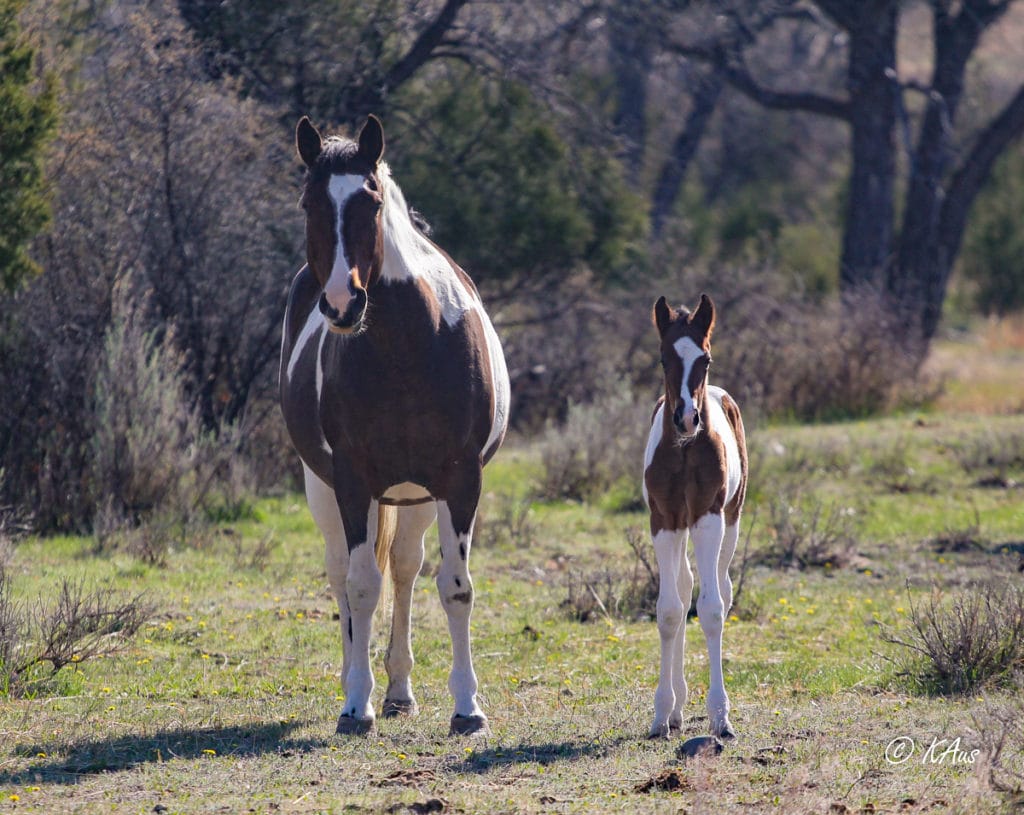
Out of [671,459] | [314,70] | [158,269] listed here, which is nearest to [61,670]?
[671,459]

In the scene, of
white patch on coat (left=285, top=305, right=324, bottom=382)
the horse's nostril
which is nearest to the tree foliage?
white patch on coat (left=285, top=305, right=324, bottom=382)

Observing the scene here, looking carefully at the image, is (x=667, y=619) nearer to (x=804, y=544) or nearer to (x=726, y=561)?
(x=726, y=561)

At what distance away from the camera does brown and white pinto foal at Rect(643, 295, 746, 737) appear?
5562 mm

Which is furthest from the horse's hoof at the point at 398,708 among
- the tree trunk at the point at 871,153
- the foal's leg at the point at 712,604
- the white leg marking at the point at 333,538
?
the tree trunk at the point at 871,153

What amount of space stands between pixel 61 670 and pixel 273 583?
7.83ft

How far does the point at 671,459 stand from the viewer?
5.73 metres

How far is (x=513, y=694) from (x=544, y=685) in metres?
0.29

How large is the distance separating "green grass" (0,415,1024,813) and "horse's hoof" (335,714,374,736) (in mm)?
123

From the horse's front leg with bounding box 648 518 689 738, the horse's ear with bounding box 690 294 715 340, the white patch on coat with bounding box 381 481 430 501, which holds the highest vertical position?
the horse's ear with bounding box 690 294 715 340

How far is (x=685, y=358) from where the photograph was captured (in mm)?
5527

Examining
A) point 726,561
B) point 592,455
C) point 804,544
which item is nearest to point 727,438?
point 726,561

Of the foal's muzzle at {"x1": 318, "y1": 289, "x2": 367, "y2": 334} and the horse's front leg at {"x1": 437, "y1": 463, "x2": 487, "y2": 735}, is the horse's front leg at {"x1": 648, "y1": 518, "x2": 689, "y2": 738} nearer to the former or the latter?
the horse's front leg at {"x1": 437, "y1": 463, "x2": 487, "y2": 735}

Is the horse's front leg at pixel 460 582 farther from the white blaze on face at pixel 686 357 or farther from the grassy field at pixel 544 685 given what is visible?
the white blaze on face at pixel 686 357

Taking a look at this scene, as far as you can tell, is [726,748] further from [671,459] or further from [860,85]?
[860,85]
